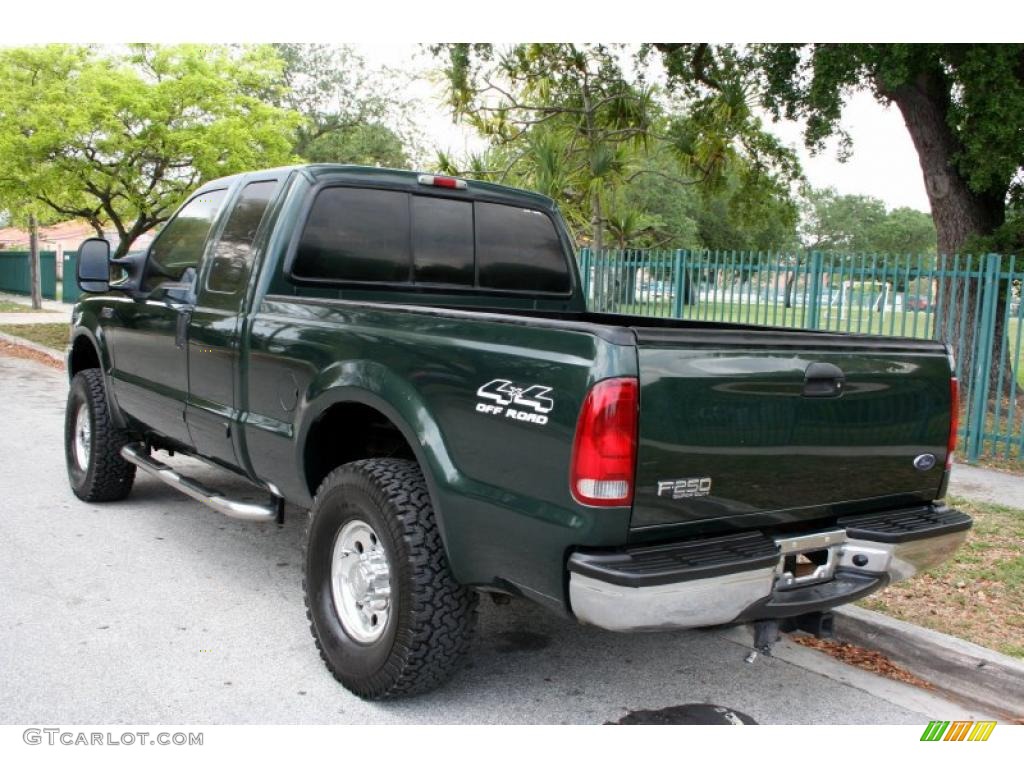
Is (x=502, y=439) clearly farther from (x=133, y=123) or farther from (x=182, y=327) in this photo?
(x=133, y=123)

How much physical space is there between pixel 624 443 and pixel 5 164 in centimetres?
1478

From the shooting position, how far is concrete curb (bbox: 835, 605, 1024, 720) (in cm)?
369

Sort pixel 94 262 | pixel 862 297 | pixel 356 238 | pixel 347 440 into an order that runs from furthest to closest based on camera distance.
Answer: pixel 862 297 → pixel 94 262 → pixel 356 238 → pixel 347 440

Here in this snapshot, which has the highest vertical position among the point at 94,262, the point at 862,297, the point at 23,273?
the point at 94,262

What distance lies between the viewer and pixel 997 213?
1210 cm

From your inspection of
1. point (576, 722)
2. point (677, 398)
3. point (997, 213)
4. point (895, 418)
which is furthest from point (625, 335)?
point (997, 213)

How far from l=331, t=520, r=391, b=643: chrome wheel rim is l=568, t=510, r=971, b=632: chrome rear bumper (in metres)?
0.96

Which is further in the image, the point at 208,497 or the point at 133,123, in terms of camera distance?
the point at 133,123

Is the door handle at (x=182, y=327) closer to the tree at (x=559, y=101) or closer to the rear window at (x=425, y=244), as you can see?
the rear window at (x=425, y=244)

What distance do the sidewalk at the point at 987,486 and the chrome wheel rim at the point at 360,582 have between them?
517 centimetres

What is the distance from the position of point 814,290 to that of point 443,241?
621cm

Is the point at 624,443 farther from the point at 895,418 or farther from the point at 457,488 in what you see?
the point at 895,418

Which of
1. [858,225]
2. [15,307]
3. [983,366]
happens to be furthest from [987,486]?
[858,225]
